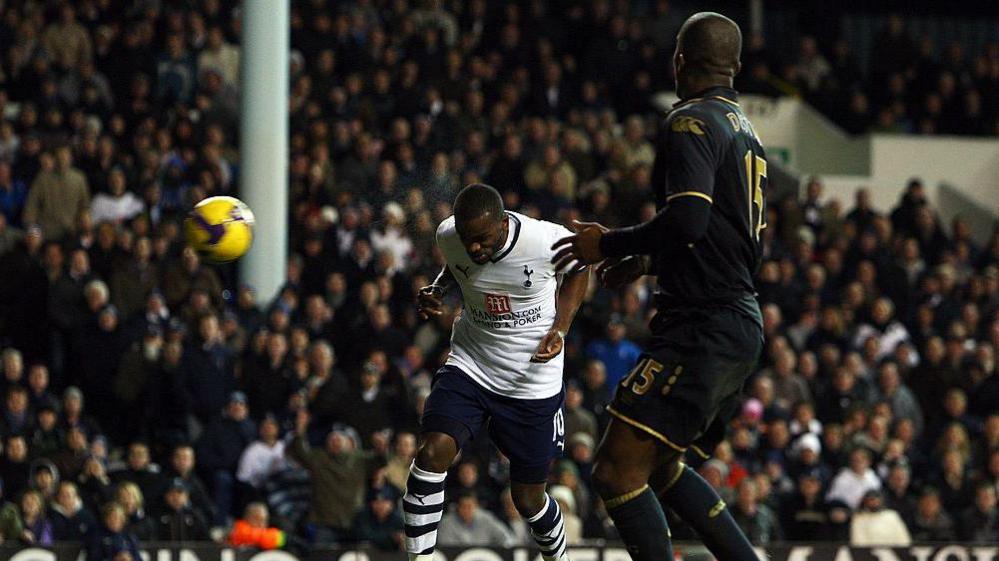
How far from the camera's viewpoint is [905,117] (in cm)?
2353

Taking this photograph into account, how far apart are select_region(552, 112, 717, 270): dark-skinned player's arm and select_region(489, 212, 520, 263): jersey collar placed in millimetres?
1476

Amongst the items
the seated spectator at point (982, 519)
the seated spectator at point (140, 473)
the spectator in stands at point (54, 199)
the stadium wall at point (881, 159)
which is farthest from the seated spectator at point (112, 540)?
the stadium wall at point (881, 159)

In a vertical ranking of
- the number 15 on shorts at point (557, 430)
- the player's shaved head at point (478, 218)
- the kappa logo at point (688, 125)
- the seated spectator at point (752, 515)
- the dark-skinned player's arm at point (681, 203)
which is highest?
the kappa logo at point (688, 125)

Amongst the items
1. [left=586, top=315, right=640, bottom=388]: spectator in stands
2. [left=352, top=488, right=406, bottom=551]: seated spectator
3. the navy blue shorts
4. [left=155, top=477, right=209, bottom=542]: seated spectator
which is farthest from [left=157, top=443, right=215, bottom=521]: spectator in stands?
the navy blue shorts

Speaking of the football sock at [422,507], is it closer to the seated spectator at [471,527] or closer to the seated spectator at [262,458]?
the seated spectator at [471,527]

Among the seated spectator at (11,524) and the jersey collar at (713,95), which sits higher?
the jersey collar at (713,95)

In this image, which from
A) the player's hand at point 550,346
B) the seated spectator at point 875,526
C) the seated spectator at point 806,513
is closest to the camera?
the player's hand at point 550,346

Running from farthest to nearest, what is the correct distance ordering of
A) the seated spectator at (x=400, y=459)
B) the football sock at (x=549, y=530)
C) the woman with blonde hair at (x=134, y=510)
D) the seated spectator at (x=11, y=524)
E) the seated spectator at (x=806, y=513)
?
1. the seated spectator at (x=806, y=513)
2. the seated spectator at (x=400, y=459)
3. the woman with blonde hair at (x=134, y=510)
4. the seated spectator at (x=11, y=524)
5. the football sock at (x=549, y=530)

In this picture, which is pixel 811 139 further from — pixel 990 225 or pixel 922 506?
pixel 922 506

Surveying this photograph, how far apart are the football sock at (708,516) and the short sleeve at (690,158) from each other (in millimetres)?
1124

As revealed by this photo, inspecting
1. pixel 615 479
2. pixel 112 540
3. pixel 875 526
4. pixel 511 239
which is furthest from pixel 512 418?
pixel 875 526

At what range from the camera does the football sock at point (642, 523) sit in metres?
5.88

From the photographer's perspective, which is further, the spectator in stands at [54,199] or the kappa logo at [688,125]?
the spectator in stands at [54,199]

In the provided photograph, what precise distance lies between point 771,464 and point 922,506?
1406mm
